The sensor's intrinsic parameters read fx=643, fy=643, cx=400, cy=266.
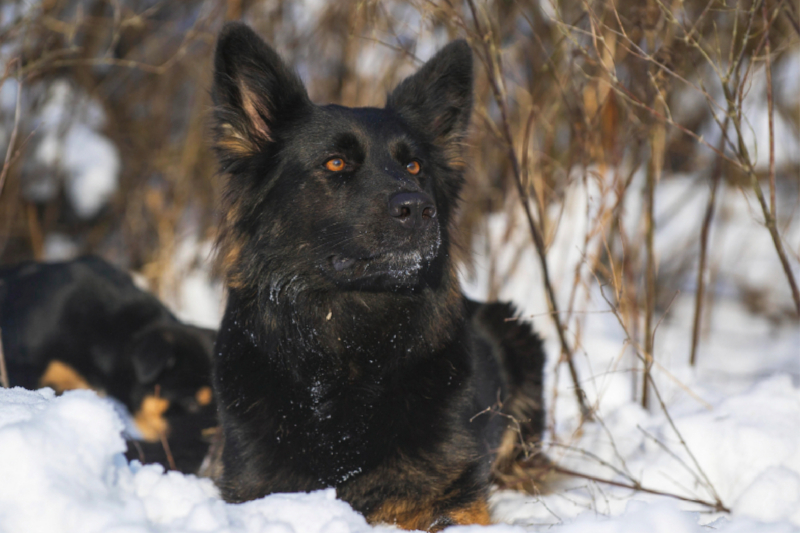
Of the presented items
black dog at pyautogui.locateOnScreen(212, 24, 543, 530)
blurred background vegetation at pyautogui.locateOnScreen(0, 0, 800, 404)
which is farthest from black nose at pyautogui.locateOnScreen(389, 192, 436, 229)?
blurred background vegetation at pyautogui.locateOnScreen(0, 0, 800, 404)

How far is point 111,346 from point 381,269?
347cm

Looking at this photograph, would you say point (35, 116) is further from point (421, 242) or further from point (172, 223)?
point (421, 242)

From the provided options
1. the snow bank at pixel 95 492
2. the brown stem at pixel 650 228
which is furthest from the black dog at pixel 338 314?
the brown stem at pixel 650 228

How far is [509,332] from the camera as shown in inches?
166

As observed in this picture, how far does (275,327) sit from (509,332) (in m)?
1.84

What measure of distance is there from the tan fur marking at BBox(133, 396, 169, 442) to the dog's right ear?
2340 mm

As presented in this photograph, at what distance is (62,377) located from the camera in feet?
16.7

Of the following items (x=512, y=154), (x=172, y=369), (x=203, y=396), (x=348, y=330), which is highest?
(x=512, y=154)

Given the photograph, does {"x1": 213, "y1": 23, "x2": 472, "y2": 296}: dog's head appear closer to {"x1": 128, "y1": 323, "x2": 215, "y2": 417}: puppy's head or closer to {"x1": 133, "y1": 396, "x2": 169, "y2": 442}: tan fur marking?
{"x1": 128, "y1": 323, "x2": 215, "y2": 417}: puppy's head

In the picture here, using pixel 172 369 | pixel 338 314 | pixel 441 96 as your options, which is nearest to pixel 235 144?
pixel 338 314

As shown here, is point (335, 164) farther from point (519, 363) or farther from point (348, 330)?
point (519, 363)

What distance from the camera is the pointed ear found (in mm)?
3258

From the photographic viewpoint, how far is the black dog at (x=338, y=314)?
2623 mm

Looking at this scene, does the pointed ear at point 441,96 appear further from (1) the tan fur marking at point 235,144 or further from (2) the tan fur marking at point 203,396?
(2) the tan fur marking at point 203,396
